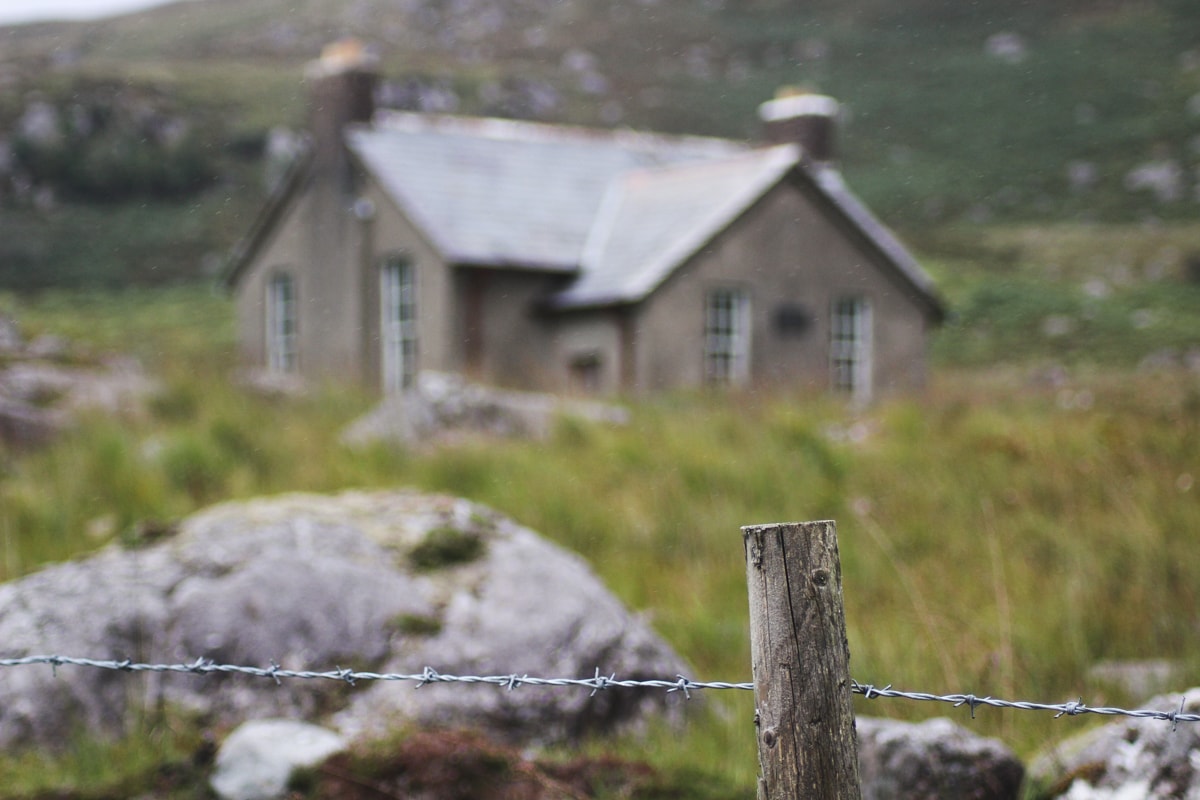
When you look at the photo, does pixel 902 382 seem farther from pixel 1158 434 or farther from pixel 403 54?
pixel 403 54

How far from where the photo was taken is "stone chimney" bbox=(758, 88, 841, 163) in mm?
24594

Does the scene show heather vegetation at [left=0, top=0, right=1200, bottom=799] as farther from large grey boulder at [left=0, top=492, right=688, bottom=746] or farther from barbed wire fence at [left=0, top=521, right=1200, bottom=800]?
barbed wire fence at [left=0, top=521, right=1200, bottom=800]

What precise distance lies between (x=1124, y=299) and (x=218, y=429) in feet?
142

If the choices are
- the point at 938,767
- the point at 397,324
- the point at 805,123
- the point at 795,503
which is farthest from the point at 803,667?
the point at 805,123

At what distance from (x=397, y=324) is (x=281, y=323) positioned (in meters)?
3.57

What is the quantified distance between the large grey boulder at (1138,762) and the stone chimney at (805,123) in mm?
21167

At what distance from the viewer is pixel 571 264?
2136 centimetres

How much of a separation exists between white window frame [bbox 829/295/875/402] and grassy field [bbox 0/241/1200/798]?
7893 mm

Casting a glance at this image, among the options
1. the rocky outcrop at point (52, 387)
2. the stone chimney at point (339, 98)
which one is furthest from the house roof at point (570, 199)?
the rocky outcrop at point (52, 387)

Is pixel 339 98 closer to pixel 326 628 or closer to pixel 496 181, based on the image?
pixel 496 181

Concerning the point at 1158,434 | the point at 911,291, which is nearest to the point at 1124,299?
the point at 911,291

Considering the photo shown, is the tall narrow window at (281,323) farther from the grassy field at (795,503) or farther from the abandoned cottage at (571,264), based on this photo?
the grassy field at (795,503)

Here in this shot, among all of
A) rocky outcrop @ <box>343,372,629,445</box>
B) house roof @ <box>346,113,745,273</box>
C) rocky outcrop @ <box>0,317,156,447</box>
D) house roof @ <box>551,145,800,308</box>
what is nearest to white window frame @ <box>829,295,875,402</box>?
house roof @ <box>551,145,800,308</box>

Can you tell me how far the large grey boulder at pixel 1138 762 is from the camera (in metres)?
3.67
